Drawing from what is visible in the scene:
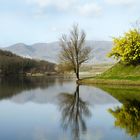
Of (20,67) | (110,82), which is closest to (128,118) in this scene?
(110,82)

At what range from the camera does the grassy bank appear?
51750 mm

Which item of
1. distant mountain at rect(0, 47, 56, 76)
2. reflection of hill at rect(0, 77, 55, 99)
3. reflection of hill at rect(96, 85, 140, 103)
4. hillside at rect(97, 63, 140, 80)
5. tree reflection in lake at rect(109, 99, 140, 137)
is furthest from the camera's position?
distant mountain at rect(0, 47, 56, 76)

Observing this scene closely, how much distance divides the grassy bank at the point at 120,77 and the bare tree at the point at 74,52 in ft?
19.5

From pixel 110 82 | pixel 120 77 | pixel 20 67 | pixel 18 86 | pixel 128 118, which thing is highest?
pixel 20 67

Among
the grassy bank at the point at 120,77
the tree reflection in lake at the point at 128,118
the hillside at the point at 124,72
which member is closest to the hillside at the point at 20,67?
the grassy bank at the point at 120,77

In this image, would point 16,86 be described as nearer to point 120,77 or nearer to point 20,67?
point 120,77

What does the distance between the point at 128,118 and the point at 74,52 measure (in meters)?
49.6

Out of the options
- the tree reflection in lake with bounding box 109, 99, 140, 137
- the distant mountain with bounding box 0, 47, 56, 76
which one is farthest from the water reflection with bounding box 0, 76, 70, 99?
the distant mountain with bounding box 0, 47, 56, 76

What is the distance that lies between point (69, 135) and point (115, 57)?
1885 inches

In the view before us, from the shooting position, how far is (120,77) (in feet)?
180

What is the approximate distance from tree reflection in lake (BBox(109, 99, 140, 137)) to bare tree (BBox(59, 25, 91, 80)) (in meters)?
44.3

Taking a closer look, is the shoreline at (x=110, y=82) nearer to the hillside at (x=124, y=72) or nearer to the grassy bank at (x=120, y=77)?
the grassy bank at (x=120, y=77)

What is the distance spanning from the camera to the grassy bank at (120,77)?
51750mm

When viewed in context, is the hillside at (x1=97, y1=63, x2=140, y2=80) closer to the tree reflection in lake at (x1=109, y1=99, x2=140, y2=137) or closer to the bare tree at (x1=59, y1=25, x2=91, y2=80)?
the bare tree at (x1=59, y1=25, x2=91, y2=80)
